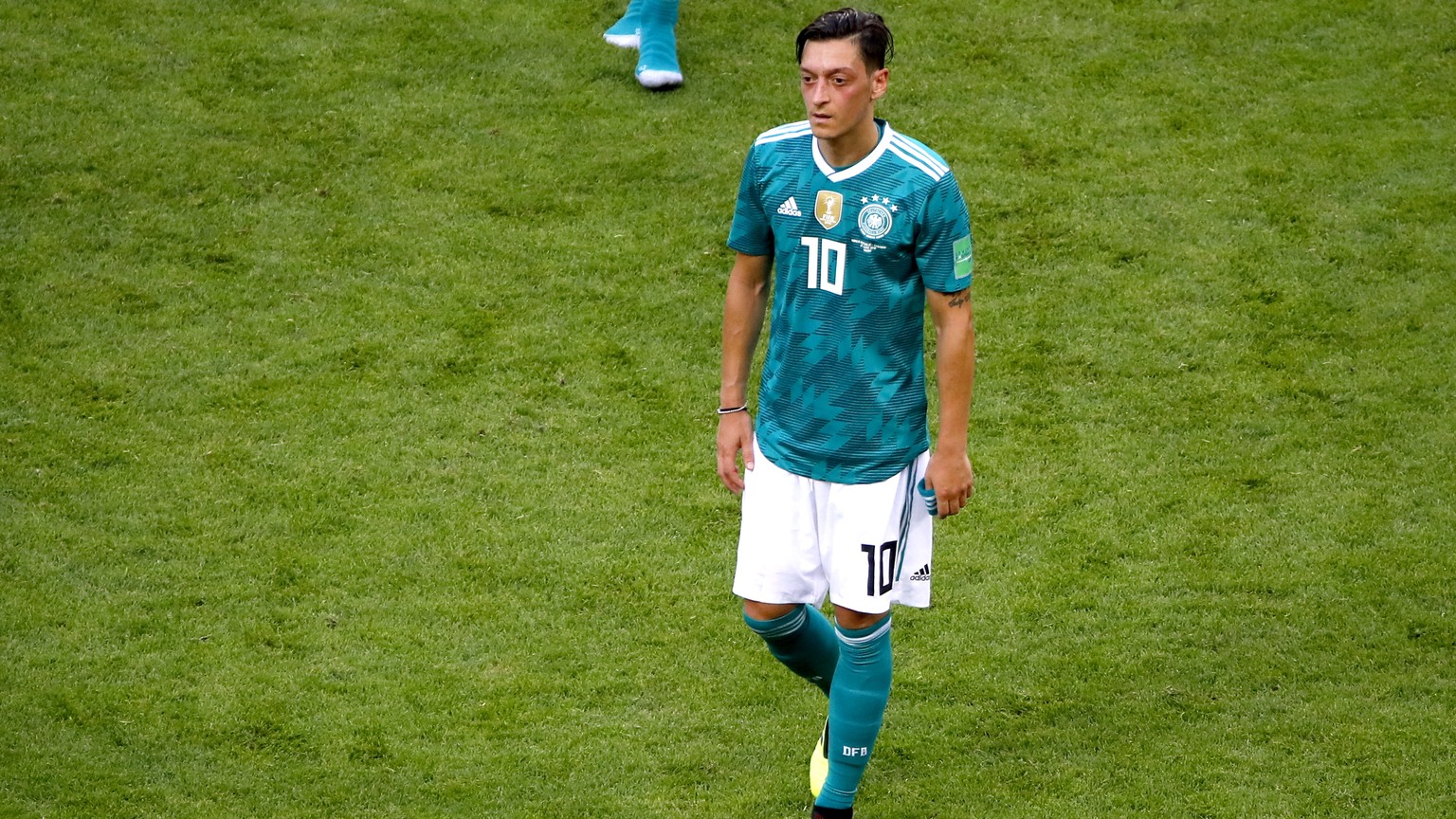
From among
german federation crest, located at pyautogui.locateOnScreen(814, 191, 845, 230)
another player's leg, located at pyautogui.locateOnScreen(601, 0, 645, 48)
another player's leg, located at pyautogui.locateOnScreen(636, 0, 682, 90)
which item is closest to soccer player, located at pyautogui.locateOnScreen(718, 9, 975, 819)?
german federation crest, located at pyautogui.locateOnScreen(814, 191, 845, 230)

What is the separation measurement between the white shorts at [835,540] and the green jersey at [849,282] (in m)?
0.06

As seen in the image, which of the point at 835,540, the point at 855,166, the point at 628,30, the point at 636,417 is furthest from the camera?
the point at 628,30

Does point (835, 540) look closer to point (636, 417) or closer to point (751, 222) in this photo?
point (751, 222)

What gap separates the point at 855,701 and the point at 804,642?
29cm

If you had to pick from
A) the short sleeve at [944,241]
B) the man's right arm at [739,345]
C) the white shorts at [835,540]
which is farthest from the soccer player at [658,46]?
the short sleeve at [944,241]

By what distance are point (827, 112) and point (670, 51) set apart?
5.03 metres

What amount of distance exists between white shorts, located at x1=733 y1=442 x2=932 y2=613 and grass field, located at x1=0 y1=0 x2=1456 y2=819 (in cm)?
70

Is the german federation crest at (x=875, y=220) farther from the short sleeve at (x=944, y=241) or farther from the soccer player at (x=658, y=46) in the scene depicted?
the soccer player at (x=658, y=46)

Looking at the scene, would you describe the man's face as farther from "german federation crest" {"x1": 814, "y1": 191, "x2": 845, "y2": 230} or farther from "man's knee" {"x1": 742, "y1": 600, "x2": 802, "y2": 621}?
"man's knee" {"x1": 742, "y1": 600, "x2": 802, "y2": 621}

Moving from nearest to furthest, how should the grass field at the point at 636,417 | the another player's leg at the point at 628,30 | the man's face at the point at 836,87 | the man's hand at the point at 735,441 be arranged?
the man's face at the point at 836,87 < the man's hand at the point at 735,441 < the grass field at the point at 636,417 < the another player's leg at the point at 628,30

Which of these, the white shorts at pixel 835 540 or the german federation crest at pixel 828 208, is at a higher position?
the german federation crest at pixel 828 208

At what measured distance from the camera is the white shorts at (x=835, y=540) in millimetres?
3986

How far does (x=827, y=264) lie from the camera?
384 cm

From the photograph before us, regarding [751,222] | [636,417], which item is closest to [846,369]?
[751,222]
